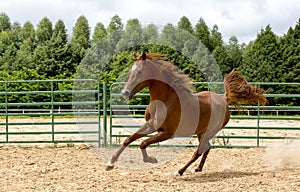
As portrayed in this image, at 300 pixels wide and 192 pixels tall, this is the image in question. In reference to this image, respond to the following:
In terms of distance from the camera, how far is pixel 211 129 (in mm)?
6789

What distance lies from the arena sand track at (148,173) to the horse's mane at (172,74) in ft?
4.07

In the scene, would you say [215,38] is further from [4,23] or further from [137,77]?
[4,23]

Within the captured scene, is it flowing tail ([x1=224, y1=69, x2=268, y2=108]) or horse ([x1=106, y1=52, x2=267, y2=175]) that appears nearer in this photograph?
horse ([x1=106, y1=52, x2=267, y2=175])

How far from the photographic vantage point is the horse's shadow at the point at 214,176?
609cm

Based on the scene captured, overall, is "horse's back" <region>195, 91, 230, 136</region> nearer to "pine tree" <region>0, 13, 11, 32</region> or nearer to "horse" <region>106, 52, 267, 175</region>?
"horse" <region>106, 52, 267, 175</region>

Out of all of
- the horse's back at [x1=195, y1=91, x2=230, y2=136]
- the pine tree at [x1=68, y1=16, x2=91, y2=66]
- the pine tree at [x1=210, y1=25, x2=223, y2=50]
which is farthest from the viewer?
the pine tree at [x1=68, y1=16, x2=91, y2=66]

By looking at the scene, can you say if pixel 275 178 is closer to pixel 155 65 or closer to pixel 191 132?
pixel 191 132

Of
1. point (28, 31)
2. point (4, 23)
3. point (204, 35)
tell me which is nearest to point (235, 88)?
point (204, 35)

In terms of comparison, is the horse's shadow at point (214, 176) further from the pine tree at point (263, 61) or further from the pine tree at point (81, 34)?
the pine tree at point (81, 34)

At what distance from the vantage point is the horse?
580 cm

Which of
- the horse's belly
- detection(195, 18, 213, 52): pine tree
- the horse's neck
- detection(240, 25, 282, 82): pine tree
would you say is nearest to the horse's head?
the horse's neck

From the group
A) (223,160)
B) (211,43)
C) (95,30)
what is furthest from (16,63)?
(223,160)

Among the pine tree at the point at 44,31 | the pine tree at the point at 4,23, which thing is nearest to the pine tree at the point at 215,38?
the pine tree at the point at 44,31

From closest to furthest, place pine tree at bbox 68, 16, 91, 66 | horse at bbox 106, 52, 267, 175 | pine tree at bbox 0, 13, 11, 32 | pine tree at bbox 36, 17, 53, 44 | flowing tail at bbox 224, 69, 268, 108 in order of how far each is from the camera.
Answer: horse at bbox 106, 52, 267, 175, flowing tail at bbox 224, 69, 268, 108, pine tree at bbox 68, 16, 91, 66, pine tree at bbox 36, 17, 53, 44, pine tree at bbox 0, 13, 11, 32
